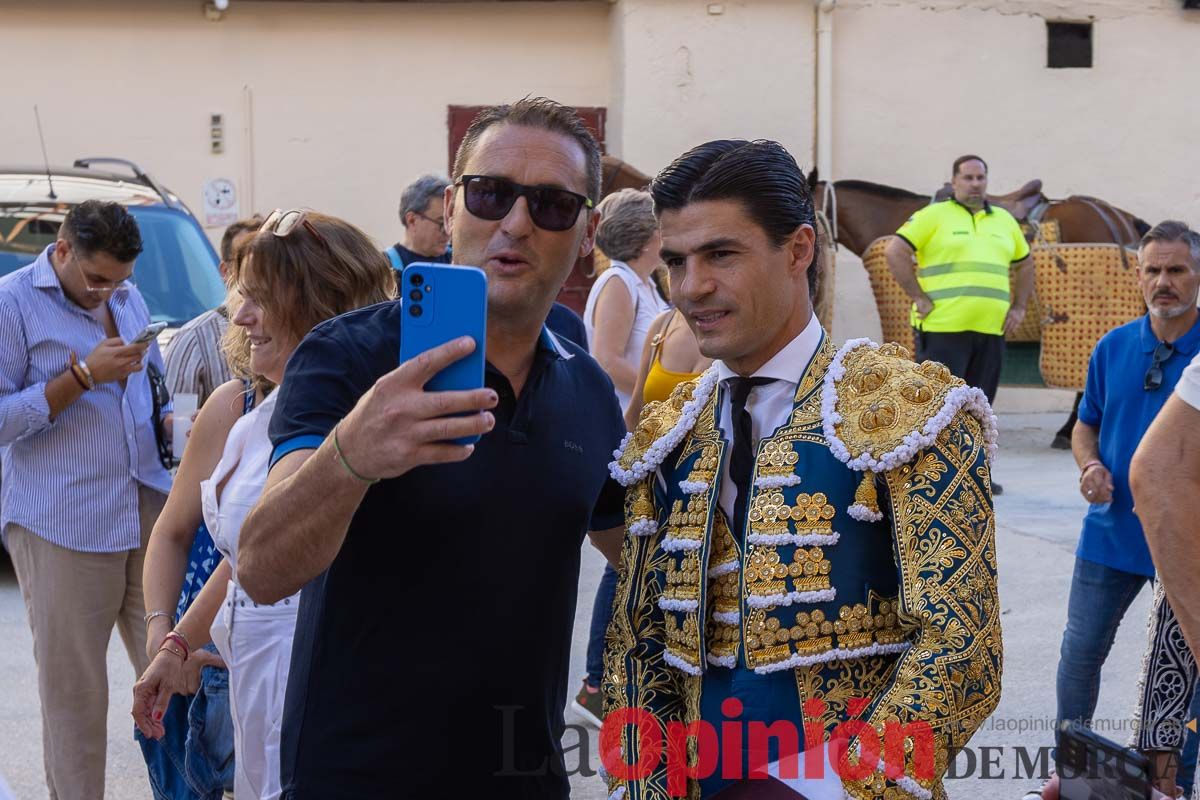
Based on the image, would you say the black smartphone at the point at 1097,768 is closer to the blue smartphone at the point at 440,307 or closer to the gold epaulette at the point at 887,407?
the gold epaulette at the point at 887,407

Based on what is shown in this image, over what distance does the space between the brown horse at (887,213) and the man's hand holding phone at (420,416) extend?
11.3 m

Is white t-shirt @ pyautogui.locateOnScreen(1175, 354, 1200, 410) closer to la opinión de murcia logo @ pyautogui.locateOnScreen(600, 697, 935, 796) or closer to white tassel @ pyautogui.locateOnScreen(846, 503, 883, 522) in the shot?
white tassel @ pyautogui.locateOnScreen(846, 503, 883, 522)

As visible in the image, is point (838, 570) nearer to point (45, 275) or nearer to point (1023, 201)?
point (45, 275)

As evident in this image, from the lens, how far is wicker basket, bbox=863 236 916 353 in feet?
39.6

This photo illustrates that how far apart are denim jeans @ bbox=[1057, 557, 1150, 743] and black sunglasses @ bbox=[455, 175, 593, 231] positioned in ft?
9.18

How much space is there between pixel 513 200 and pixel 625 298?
348cm

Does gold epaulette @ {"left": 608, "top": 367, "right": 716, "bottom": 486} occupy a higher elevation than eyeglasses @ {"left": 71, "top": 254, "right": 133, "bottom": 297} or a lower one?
lower

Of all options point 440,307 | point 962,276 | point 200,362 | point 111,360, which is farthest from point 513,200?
point 962,276

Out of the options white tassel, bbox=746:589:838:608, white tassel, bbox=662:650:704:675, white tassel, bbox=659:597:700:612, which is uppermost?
white tassel, bbox=746:589:838:608

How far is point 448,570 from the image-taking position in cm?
223

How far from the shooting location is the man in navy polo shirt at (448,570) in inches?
87.1

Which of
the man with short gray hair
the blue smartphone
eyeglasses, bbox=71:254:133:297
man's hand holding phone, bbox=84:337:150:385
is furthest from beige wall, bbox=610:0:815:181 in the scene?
the blue smartphone

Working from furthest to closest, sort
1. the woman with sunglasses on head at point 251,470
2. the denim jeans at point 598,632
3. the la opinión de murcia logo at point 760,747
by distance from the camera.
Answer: the denim jeans at point 598,632, the woman with sunglasses on head at point 251,470, the la opinión de murcia logo at point 760,747

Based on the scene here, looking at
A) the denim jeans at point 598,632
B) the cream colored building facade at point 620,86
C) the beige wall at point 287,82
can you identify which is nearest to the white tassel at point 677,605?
the denim jeans at point 598,632
